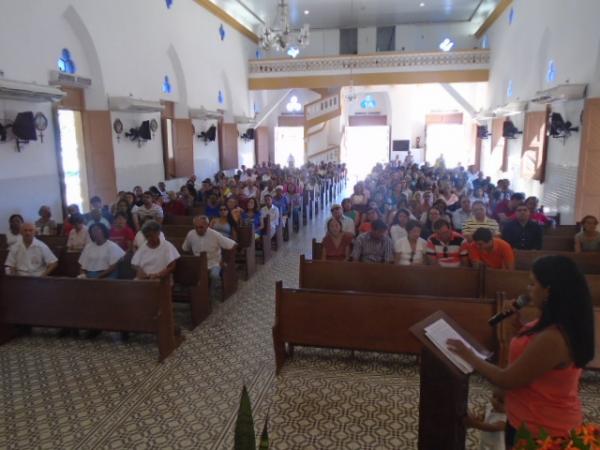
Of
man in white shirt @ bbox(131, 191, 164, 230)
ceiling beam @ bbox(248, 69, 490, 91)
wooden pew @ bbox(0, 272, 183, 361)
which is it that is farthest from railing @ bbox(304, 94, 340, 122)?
wooden pew @ bbox(0, 272, 183, 361)

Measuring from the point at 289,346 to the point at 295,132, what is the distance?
2097 cm

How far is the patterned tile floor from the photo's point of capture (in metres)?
3.47

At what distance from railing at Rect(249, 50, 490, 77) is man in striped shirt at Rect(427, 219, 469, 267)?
12.4m

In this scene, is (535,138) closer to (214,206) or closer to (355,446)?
(214,206)

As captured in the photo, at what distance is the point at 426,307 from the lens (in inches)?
163

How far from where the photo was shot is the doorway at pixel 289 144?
80.4 ft

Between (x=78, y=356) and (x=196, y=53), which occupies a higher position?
(x=196, y=53)

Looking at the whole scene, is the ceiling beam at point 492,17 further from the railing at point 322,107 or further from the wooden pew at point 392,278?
the wooden pew at point 392,278

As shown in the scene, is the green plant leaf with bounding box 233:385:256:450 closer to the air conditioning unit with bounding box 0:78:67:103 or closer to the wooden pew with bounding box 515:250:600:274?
the wooden pew with bounding box 515:250:600:274

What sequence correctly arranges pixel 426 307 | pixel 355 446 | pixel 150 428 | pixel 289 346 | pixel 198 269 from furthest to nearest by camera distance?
pixel 198 269, pixel 289 346, pixel 426 307, pixel 150 428, pixel 355 446

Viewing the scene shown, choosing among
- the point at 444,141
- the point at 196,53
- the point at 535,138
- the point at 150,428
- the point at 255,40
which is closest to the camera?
the point at 150,428

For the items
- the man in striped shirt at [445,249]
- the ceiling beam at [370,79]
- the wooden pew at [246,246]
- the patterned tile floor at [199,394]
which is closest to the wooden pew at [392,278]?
the man in striped shirt at [445,249]

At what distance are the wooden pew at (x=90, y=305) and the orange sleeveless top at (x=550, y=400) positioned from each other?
342cm

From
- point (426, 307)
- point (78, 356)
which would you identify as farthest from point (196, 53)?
point (426, 307)
